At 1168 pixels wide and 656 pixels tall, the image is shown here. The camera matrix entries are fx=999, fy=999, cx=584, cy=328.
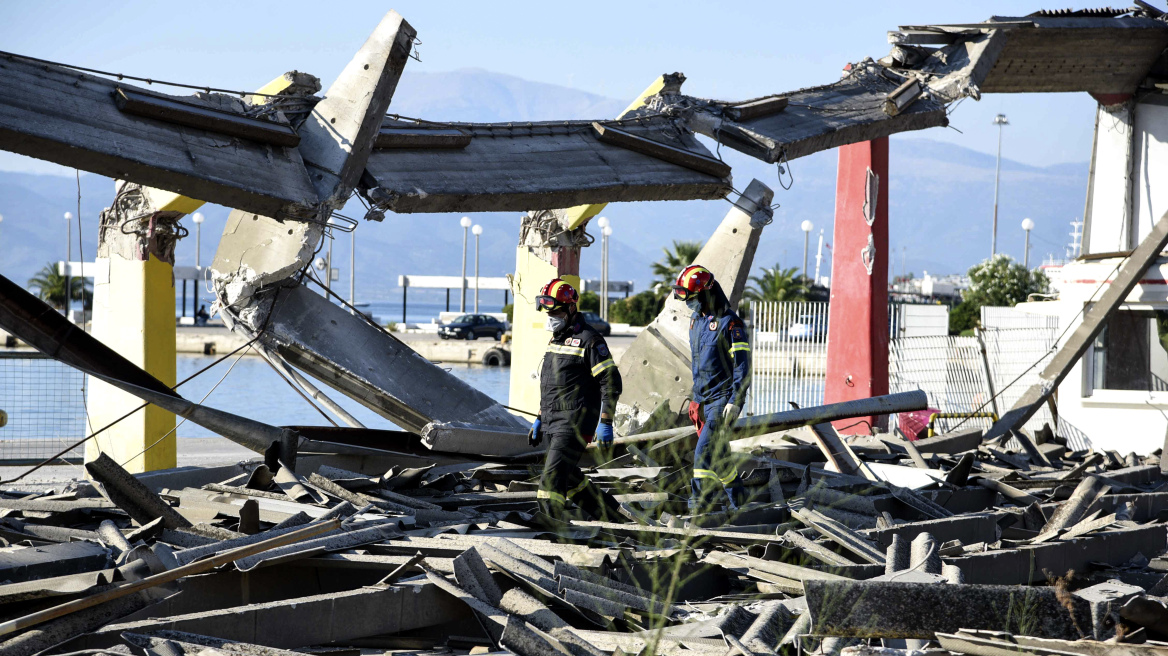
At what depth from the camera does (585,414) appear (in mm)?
7785

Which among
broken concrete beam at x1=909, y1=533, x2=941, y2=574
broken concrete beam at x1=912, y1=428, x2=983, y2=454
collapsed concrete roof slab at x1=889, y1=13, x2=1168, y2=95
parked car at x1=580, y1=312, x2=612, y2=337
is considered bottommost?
broken concrete beam at x1=912, y1=428, x2=983, y2=454

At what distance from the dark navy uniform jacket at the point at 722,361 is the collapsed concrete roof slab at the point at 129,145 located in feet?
11.1

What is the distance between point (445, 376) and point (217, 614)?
6306mm

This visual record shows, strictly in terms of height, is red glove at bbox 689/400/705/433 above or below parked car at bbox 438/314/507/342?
above

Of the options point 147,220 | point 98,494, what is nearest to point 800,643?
point 98,494

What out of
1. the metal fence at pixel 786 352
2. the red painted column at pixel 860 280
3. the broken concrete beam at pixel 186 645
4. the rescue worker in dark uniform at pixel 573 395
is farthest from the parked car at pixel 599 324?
the broken concrete beam at pixel 186 645

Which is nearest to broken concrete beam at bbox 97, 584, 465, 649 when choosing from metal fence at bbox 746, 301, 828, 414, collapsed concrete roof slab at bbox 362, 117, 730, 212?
collapsed concrete roof slab at bbox 362, 117, 730, 212

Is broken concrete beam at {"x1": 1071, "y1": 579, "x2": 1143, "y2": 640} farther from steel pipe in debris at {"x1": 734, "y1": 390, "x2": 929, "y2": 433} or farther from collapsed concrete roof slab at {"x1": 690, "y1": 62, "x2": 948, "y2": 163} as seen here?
collapsed concrete roof slab at {"x1": 690, "y1": 62, "x2": 948, "y2": 163}

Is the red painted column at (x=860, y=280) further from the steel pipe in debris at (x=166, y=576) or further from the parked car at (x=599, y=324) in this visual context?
the parked car at (x=599, y=324)

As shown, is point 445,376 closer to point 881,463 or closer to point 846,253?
point 881,463

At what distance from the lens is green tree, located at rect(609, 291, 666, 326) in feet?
173

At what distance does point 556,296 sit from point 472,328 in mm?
44375

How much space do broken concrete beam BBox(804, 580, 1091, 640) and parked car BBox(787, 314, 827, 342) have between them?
12481 mm

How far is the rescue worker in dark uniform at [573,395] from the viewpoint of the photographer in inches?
300
